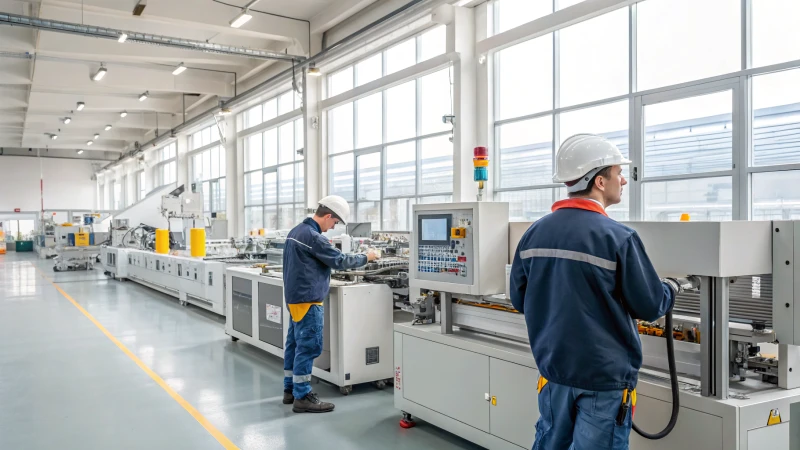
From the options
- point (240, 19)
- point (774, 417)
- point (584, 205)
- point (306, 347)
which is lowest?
point (306, 347)

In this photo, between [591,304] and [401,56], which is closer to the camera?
[591,304]

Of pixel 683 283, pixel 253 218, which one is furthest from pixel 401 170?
pixel 683 283

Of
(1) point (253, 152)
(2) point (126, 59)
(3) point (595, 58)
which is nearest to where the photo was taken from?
(3) point (595, 58)

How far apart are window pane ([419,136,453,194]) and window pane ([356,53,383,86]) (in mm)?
1515

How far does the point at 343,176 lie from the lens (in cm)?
983

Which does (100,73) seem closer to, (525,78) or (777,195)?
(525,78)

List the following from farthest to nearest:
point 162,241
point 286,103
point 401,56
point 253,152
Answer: point 253,152
point 286,103
point 162,241
point 401,56

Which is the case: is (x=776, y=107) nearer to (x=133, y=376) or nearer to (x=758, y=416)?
(x=758, y=416)

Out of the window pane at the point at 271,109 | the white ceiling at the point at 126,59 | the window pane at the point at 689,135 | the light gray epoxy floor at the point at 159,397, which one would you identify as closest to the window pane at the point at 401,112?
the white ceiling at the point at 126,59

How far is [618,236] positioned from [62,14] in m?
8.95

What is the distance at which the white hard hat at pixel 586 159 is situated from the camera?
1.82 m

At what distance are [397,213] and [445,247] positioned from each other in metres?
5.70

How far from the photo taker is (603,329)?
5.68 ft

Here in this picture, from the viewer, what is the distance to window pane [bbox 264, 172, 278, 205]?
12.2 m
